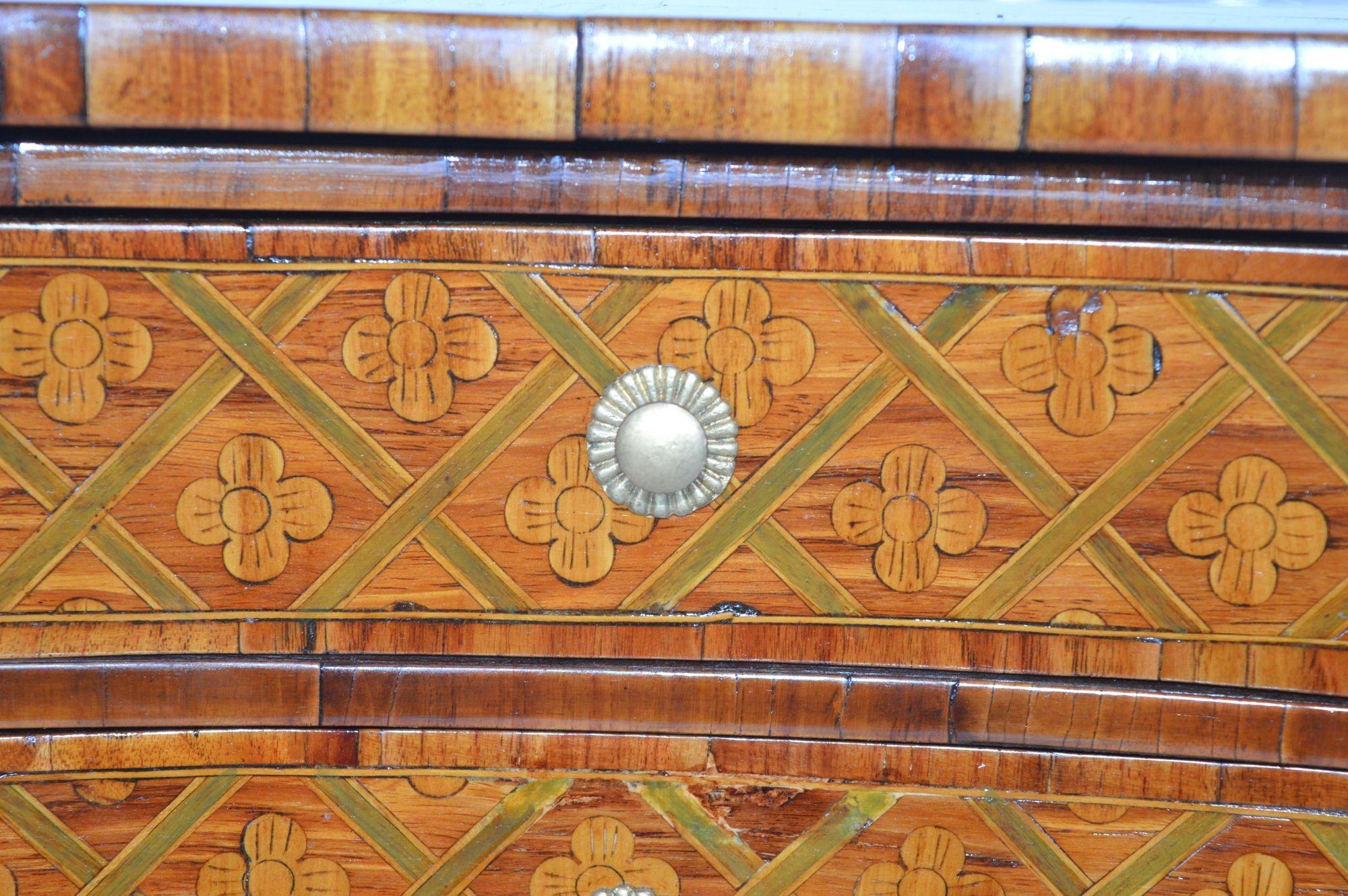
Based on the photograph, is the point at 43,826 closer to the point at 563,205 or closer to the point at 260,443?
the point at 260,443

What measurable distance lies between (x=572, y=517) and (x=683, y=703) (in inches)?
6.4

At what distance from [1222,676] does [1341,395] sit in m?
0.22

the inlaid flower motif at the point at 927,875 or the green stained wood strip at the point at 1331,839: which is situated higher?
the green stained wood strip at the point at 1331,839

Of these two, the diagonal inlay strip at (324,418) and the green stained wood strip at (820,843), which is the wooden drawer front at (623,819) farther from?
the diagonal inlay strip at (324,418)

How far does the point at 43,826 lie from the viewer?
0.77 meters

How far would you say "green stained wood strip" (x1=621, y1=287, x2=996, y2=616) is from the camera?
28.3 inches

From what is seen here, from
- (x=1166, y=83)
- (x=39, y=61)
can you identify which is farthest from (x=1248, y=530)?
(x=39, y=61)

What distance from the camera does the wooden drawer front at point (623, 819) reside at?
0.76 metres

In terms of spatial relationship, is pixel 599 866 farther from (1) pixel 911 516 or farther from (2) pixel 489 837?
(1) pixel 911 516

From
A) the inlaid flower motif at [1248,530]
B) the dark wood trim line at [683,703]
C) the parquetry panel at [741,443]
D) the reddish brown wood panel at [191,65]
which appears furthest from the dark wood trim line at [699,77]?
the dark wood trim line at [683,703]

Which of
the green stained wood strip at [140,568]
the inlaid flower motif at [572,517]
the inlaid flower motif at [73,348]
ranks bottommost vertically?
the green stained wood strip at [140,568]

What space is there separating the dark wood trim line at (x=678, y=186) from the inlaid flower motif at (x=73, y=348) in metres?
0.06

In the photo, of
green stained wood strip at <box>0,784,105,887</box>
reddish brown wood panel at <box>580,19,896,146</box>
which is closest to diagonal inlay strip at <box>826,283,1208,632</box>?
reddish brown wood panel at <box>580,19,896,146</box>

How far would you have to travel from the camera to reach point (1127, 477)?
0.73 metres
